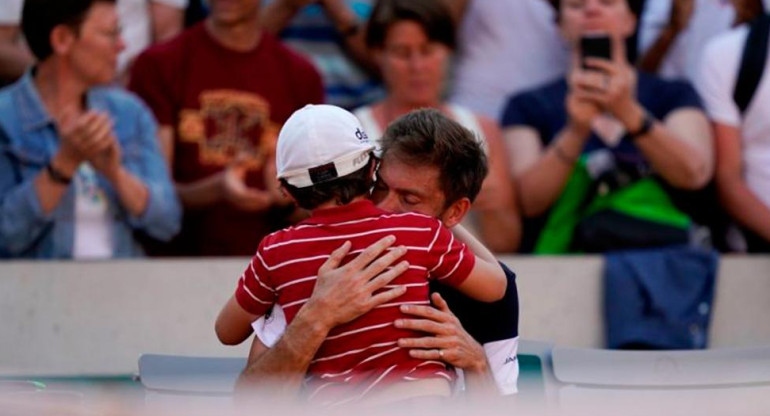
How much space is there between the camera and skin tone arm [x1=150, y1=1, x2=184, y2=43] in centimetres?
671

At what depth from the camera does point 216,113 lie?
20.9 ft

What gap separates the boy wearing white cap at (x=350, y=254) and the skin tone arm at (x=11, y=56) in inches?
120

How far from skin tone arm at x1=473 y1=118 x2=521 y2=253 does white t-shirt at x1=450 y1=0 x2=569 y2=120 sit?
43cm

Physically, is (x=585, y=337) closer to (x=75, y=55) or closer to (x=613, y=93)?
(x=613, y=93)

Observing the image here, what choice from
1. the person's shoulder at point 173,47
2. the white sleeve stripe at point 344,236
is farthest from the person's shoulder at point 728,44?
the white sleeve stripe at point 344,236

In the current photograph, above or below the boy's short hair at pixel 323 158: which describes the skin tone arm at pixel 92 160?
below

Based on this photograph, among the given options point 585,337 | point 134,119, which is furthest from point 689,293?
point 134,119

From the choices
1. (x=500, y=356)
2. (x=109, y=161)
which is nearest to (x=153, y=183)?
(x=109, y=161)

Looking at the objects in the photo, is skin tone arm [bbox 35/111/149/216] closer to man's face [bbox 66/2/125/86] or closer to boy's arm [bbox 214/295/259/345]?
man's face [bbox 66/2/125/86]

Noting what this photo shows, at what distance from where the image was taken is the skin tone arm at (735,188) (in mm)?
6387

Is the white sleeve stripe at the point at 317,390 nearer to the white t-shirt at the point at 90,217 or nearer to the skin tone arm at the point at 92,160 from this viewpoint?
the skin tone arm at the point at 92,160

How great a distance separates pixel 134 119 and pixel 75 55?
12.8 inches

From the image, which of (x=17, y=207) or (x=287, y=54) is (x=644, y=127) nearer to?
(x=287, y=54)

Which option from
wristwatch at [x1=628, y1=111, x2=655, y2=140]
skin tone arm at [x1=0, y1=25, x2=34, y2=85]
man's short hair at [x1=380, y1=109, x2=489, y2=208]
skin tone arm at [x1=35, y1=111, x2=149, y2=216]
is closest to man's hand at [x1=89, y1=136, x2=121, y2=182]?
skin tone arm at [x1=35, y1=111, x2=149, y2=216]
